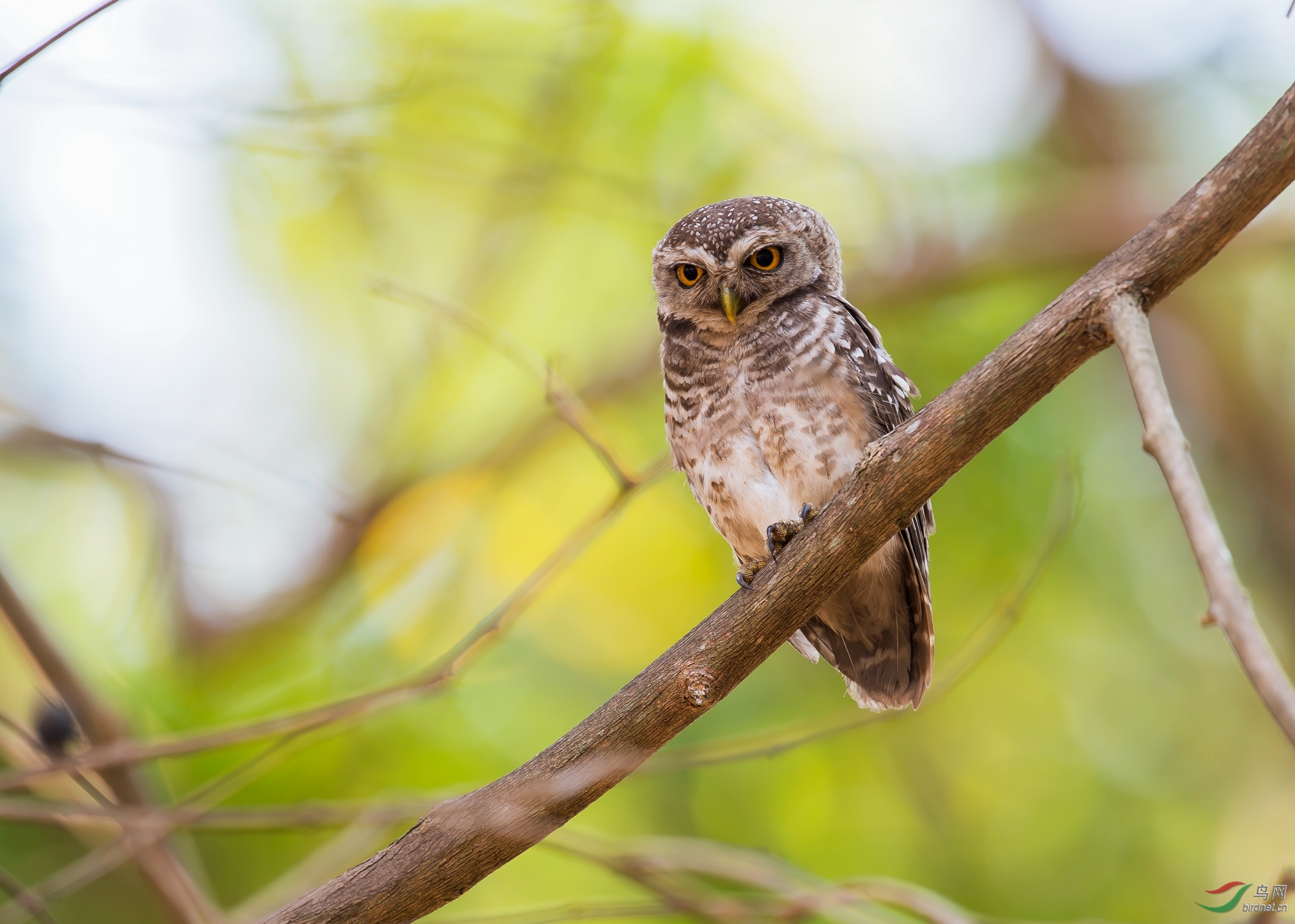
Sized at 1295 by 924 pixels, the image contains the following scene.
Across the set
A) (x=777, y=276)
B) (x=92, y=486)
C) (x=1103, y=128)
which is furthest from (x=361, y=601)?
(x=1103, y=128)

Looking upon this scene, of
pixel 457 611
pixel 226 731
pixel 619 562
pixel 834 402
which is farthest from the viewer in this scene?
pixel 619 562

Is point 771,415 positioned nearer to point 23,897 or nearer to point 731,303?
point 731,303

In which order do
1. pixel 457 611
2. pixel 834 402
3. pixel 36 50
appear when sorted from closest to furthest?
pixel 36 50, pixel 834 402, pixel 457 611

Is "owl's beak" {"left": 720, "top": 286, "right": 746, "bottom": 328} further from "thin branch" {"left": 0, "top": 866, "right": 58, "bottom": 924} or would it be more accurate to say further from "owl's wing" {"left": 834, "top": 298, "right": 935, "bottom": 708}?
"thin branch" {"left": 0, "top": 866, "right": 58, "bottom": 924}

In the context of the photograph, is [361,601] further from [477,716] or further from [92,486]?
[92,486]

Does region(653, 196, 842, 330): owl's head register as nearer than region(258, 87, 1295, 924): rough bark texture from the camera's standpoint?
No

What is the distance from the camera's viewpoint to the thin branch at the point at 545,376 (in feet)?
9.23

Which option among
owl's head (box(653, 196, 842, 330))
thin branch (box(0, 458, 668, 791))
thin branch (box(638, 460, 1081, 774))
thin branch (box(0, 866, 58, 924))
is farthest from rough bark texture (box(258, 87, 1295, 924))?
owl's head (box(653, 196, 842, 330))

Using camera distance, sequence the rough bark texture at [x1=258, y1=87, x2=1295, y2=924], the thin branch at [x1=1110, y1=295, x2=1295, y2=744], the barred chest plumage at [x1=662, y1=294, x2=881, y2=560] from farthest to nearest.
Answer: the barred chest plumage at [x1=662, y1=294, x2=881, y2=560] → the rough bark texture at [x1=258, y1=87, x2=1295, y2=924] → the thin branch at [x1=1110, y1=295, x2=1295, y2=744]

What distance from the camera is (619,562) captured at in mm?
6297

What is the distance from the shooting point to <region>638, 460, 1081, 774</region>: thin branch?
313cm

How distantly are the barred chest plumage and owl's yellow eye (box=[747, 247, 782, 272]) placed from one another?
0.53 ft

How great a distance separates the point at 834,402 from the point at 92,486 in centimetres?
416

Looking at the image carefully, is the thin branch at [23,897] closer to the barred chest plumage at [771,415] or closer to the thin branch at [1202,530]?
the barred chest plumage at [771,415]
